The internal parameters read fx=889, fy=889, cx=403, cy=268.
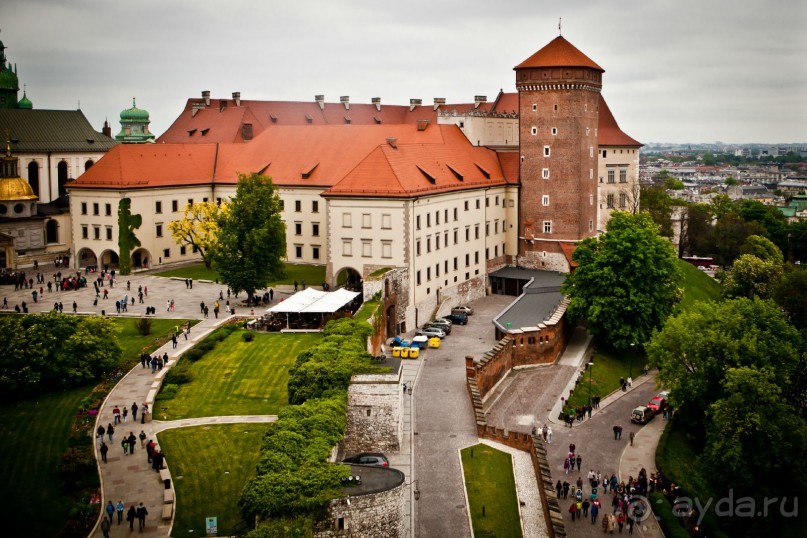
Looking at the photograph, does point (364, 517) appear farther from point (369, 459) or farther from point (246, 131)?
point (246, 131)

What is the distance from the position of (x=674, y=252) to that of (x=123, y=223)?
1740 inches

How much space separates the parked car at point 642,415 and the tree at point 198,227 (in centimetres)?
3591

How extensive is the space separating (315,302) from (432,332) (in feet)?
28.3

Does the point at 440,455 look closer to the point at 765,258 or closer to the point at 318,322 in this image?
the point at 318,322

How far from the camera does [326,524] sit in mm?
29828

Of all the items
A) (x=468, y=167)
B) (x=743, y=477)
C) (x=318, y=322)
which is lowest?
(x=743, y=477)

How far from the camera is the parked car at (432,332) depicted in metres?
59.1

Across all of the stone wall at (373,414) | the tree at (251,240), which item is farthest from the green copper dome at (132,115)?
the stone wall at (373,414)

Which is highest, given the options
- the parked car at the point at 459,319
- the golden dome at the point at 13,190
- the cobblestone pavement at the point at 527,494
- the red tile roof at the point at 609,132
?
the red tile roof at the point at 609,132

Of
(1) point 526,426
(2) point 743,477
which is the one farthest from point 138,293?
(2) point 743,477

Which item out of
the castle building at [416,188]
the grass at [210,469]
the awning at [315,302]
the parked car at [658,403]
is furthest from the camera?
the castle building at [416,188]

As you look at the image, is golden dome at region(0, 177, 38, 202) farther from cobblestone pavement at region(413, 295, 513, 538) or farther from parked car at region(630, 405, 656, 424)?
parked car at region(630, 405, 656, 424)

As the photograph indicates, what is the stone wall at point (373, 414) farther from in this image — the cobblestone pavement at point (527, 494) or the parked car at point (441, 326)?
the parked car at point (441, 326)

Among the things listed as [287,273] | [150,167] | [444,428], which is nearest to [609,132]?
[287,273]
